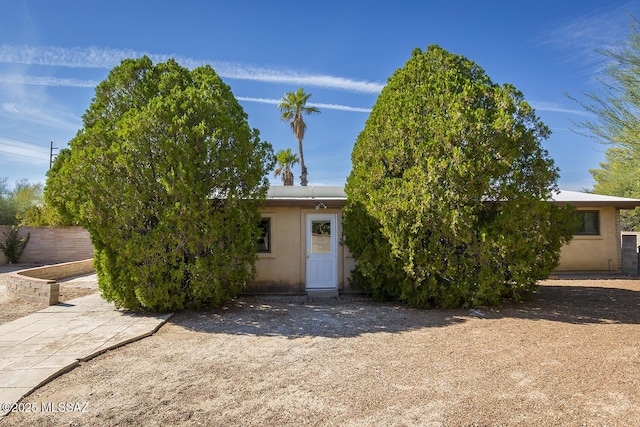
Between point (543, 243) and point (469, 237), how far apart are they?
1.63m

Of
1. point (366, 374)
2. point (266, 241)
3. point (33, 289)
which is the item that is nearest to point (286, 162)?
point (266, 241)

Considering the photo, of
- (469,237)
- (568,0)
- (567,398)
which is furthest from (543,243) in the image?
(568,0)

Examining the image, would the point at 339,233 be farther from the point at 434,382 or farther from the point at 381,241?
the point at 434,382

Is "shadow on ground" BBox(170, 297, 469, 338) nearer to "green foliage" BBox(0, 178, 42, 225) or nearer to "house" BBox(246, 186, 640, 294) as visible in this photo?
"house" BBox(246, 186, 640, 294)

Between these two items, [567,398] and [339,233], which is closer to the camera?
[567,398]

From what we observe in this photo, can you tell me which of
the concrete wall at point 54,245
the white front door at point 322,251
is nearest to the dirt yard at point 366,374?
the white front door at point 322,251

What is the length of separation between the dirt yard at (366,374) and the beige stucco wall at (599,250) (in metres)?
5.99

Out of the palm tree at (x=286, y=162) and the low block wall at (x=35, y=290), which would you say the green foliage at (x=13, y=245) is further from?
the palm tree at (x=286, y=162)

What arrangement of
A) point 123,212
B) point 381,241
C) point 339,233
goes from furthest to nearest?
1. point 339,233
2. point 381,241
3. point 123,212

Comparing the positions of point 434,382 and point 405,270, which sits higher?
point 405,270

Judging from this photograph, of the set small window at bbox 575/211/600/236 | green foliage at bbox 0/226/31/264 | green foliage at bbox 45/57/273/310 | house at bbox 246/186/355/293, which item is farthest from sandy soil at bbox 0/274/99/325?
small window at bbox 575/211/600/236

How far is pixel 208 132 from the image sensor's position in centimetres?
704

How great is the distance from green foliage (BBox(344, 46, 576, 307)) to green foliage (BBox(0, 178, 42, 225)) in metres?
22.4

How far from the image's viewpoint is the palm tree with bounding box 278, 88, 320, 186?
90.5ft
